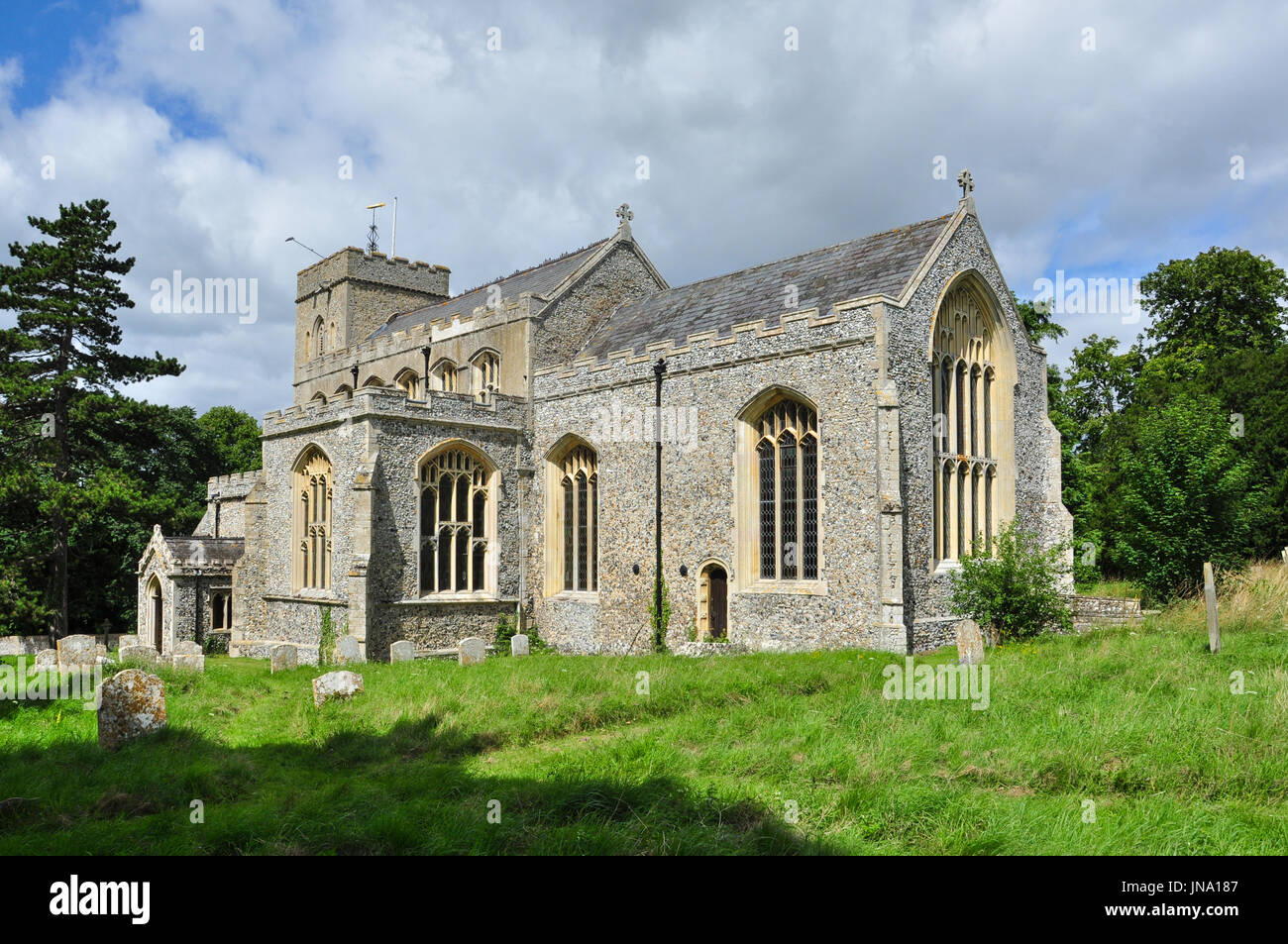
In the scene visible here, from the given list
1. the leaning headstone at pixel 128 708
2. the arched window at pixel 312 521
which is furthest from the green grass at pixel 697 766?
the arched window at pixel 312 521

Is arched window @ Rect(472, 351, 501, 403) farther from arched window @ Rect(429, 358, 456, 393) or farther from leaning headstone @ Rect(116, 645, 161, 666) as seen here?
leaning headstone @ Rect(116, 645, 161, 666)

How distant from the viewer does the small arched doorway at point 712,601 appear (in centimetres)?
1897

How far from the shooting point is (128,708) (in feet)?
33.0

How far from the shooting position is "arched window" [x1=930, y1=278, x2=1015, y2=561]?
1833 cm

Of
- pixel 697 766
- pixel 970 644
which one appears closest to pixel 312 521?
pixel 970 644

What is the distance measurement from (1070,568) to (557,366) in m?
13.0

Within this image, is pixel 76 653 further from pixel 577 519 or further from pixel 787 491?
pixel 787 491

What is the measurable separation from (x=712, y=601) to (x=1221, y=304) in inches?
1039

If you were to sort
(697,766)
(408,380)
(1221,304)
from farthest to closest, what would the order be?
(1221,304) < (408,380) < (697,766)

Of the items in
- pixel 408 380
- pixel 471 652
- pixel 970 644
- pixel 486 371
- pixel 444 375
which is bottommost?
pixel 471 652

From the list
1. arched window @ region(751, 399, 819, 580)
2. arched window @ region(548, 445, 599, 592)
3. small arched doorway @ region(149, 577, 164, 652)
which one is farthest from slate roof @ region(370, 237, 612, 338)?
small arched doorway @ region(149, 577, 164, 652)

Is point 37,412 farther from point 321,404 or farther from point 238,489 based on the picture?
point 321,404
